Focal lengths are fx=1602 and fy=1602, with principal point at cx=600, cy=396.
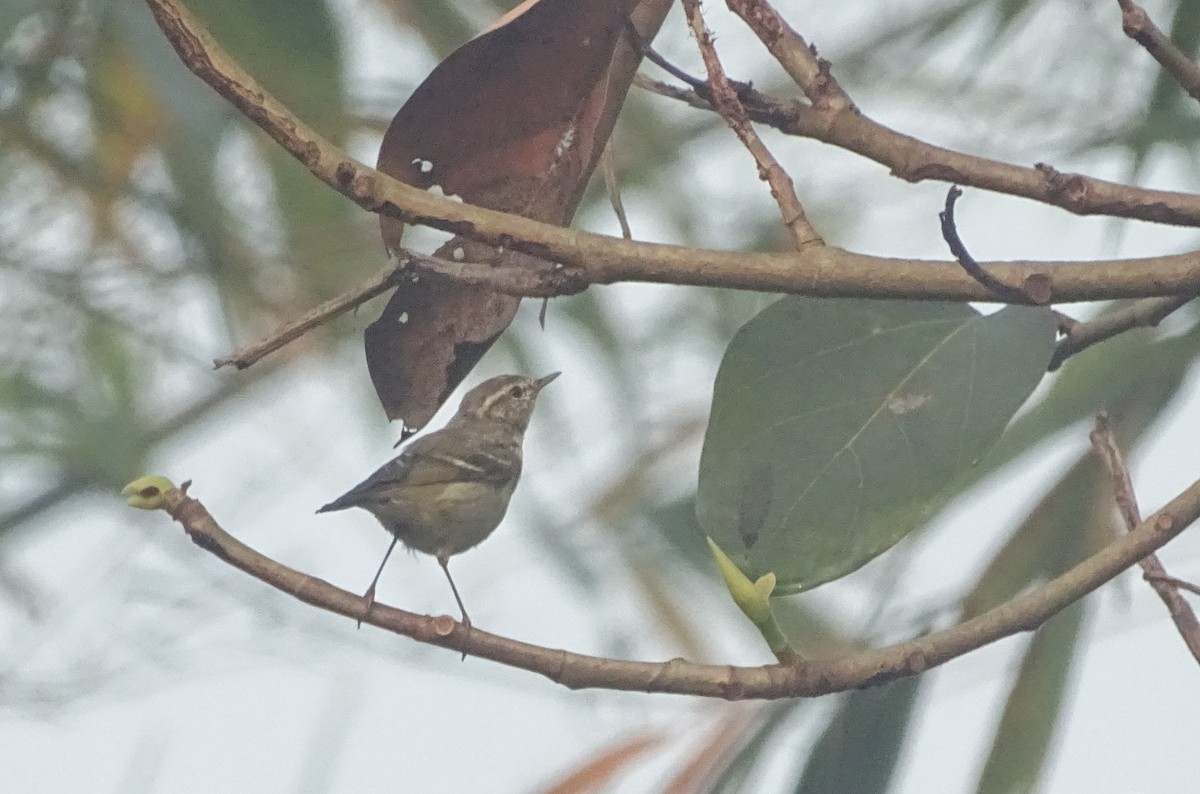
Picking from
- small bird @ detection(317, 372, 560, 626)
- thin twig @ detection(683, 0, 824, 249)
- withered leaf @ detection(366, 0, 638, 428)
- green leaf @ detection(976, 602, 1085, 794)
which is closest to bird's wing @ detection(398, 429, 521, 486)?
small bird @ detection(317, 372, 560, 626)

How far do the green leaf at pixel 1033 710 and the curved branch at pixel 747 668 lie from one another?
0.41 m

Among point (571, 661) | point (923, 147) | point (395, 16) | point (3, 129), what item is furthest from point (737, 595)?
point (3, 129)

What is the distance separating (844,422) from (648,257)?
317 mm

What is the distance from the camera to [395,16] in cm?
161

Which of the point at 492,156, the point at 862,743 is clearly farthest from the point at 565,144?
the point at 862,743

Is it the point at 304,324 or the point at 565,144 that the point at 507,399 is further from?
the point at 304,324

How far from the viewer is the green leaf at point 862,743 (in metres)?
1.02

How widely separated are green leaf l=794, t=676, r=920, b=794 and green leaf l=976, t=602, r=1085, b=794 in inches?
2.4

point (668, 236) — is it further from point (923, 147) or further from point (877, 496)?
point (923, 147)

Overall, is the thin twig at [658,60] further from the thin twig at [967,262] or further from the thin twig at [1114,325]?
the thin twig at [1114,325]

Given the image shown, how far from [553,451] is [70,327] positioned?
622 mm

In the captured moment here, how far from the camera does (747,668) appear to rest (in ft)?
2.18

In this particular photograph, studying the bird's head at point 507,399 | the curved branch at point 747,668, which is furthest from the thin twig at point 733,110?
the bird's head at point 507,399

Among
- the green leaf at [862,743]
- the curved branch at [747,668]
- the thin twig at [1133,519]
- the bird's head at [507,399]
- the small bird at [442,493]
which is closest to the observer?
the curved branch at [747,668]
